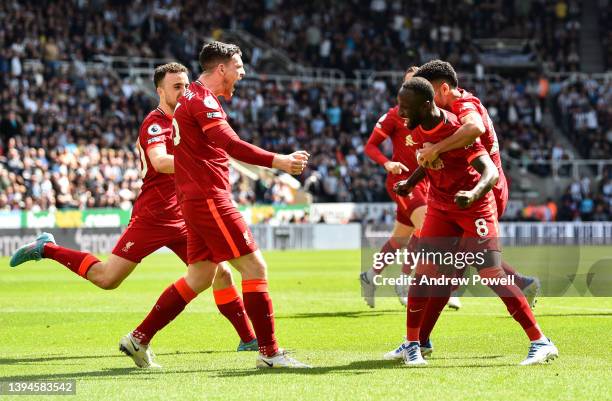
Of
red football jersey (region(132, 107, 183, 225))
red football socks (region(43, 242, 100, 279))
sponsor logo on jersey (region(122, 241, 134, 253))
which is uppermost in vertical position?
red football jersey (region(132, 107, 183, 225))

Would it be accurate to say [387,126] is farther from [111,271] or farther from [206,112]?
[206,112]

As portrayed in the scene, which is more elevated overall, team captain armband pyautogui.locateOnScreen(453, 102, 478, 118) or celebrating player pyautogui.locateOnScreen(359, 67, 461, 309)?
team captain armband pyautogui.locateOnScreen(453, 102, 478, 118)

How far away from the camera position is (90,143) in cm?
3428

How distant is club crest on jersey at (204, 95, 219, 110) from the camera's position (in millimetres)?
9109

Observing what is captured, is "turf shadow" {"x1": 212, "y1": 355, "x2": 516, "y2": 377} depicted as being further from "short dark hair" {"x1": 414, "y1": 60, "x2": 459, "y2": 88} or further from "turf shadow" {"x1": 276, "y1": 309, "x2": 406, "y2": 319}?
"turf shadow" {"x1": 276, "y1": 309, "x2": 406, "y2": 319}

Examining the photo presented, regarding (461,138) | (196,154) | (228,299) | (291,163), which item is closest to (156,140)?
(196,154)

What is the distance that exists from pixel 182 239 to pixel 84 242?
20.7 m

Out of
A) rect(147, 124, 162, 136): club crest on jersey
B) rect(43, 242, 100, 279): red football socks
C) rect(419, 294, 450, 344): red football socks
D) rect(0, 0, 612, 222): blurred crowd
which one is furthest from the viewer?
rect(0, 0, 612, 222): blurred crowd

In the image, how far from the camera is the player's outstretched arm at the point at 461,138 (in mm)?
9141

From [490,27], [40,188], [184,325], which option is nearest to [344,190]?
[40,188]

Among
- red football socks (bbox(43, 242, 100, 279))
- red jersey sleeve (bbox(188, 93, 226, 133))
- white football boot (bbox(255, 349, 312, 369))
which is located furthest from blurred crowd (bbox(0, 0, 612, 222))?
white football boot (bbox(255, 349, 312, 369))

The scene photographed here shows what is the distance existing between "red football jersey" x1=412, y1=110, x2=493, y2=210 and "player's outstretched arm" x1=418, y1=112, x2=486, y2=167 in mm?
98

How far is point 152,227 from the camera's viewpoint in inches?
420

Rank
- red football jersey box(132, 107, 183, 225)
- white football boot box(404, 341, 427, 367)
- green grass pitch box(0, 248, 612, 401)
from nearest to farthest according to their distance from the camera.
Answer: green grass pitch box(0, 248, 612, 401)
white football boot box(404, 341, 427, 367)
red football jersey box(132, 107, 183, 225)
